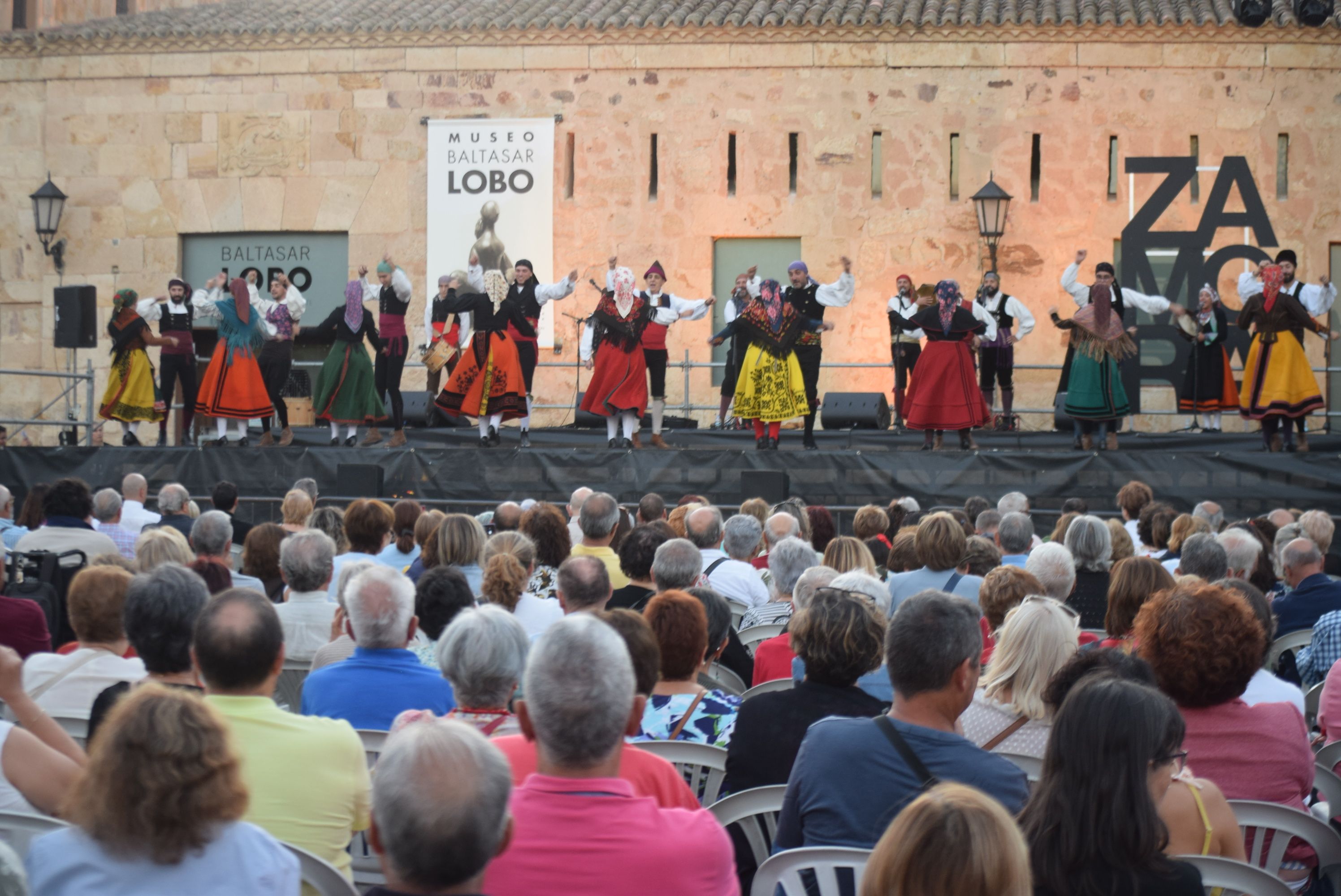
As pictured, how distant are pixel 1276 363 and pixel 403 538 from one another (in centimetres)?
658

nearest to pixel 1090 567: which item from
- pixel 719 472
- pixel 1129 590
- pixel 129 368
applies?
pixel 1129 590

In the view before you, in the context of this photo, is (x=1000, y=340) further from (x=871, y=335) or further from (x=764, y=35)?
(x=764, y=35)

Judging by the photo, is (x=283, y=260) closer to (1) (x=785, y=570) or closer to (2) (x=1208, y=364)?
(2) (x=1208, y=364)

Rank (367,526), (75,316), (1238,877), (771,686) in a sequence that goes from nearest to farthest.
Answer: (1238,877) → (771,686) → (367,526) → (75,316)

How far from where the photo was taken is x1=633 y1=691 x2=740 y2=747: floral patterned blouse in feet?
9.71

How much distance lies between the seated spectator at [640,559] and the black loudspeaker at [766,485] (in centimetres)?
408

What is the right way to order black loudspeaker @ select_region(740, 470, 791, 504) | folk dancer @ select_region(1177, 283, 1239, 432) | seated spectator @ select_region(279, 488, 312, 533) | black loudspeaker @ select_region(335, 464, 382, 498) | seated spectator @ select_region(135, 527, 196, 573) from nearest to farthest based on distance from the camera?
1. seated spectator @ select_region(135, 527, 196, 573)
2. seated spectator @ select_region(279, 488, 312, 533)
3. black loudspeaker @ select_region(740, 470, 791, 504)
4. black loudspeaker @ select_region(335, 464, 382, 498)
5. folk dancer @ select_region(1177, 283, 1239, 432)

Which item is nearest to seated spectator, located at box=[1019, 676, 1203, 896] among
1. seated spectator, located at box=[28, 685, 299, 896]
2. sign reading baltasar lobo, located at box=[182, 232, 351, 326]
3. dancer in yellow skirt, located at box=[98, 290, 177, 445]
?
Answer: seated spectator, located at box=[28, 685, 299, 896]

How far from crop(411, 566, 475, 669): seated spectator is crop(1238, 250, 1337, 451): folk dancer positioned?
25.1ft

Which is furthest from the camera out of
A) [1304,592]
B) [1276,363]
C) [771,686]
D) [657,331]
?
[657,331]

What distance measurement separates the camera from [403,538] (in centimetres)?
562

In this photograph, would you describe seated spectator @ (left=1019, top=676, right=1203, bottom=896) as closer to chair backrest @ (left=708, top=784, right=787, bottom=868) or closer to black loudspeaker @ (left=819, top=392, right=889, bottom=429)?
chair backrest @ (left=708, top=784, right=787, bottom=868)

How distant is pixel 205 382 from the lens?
10.7m

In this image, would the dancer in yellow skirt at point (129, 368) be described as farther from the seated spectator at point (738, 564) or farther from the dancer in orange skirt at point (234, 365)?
the seated spectator at point (738, 564)
